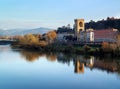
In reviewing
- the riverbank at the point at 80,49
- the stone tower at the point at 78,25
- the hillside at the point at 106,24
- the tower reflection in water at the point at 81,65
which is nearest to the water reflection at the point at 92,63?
the tower reflection in water at the point at 81,65

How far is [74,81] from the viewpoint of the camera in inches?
396

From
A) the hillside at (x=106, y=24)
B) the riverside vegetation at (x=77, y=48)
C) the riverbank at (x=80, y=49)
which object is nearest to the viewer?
the riverside vegetation at (x=77, y=48)

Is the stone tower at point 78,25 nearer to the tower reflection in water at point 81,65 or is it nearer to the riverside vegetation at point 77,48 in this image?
the riverside vegetation at point 77,48

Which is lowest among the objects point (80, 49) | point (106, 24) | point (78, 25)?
point (80, 49)

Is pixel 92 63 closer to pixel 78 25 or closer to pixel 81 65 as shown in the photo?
pixel 81 65

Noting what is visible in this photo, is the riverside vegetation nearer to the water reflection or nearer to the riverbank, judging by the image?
the riverbank

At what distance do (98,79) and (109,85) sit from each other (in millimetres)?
1162

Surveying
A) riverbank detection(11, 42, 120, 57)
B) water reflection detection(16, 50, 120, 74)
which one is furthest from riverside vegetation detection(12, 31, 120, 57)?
water reflection detection(16, 50, 120, 74)

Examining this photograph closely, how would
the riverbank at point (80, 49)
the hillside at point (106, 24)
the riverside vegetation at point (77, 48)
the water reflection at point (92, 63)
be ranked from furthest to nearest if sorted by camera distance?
the hillside at point (106, 24)
the riverbank at point (80, 49)
the riverside vegetation at point (77, 48)
the water reflection at point (92, 63)

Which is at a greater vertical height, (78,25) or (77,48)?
(78,25)

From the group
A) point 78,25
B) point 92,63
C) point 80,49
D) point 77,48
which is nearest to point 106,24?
point 78,25

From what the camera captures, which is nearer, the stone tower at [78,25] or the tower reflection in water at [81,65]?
the tower reflection in water at [81,65]

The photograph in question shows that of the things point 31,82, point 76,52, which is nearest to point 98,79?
point 31,82

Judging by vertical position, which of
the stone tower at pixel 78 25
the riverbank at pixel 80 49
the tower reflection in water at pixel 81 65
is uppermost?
the stone tower at pixel 78 25
